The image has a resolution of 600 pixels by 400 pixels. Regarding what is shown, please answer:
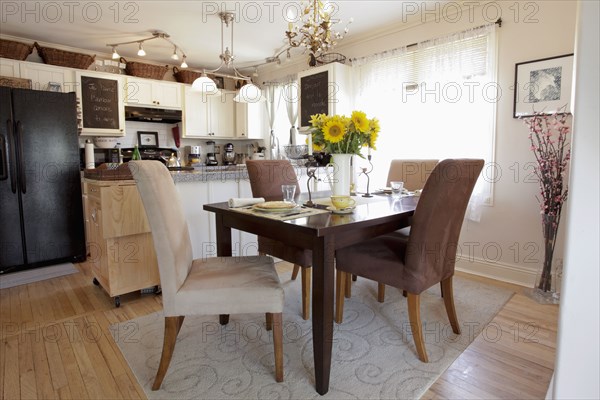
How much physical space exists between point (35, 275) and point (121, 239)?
1.31 m

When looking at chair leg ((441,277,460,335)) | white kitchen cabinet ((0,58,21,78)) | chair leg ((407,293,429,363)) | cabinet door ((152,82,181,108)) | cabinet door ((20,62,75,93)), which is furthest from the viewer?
cabinet door ((152,82,181,108))

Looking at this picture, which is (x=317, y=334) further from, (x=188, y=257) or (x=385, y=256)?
(x=188, y=257)

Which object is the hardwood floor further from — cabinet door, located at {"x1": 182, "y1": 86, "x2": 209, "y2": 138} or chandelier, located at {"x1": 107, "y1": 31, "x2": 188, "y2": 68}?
cabinet door, located at {"x1": 182, "y1": 86, "x2": 209, "y2": 138}

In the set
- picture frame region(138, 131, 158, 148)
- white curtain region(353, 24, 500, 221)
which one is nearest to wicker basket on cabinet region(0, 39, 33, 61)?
picture frame region(138, 131, 158, 148)

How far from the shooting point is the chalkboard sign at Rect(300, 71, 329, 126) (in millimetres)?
3973

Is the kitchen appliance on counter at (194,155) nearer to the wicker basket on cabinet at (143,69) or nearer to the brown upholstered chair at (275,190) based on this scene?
the wicker basket on cabinet at (143,69)

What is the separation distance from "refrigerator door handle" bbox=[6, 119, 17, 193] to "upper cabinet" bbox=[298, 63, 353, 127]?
291cm

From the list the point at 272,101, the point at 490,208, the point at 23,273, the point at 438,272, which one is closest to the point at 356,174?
the point at 490,208

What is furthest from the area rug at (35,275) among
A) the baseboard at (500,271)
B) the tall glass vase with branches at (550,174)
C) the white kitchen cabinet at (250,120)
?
the tall glass vase with branches at (550,174)

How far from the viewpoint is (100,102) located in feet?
13.3

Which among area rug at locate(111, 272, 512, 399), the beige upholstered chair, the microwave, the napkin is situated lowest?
area rug at locate(111, 272, 512, 399)

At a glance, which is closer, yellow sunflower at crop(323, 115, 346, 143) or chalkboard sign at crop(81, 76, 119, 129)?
yellow sunflower at crop(323, 115, 346, 143)

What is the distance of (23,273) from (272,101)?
3594 millimetres

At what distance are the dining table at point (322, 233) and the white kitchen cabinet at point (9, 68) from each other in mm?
3290
